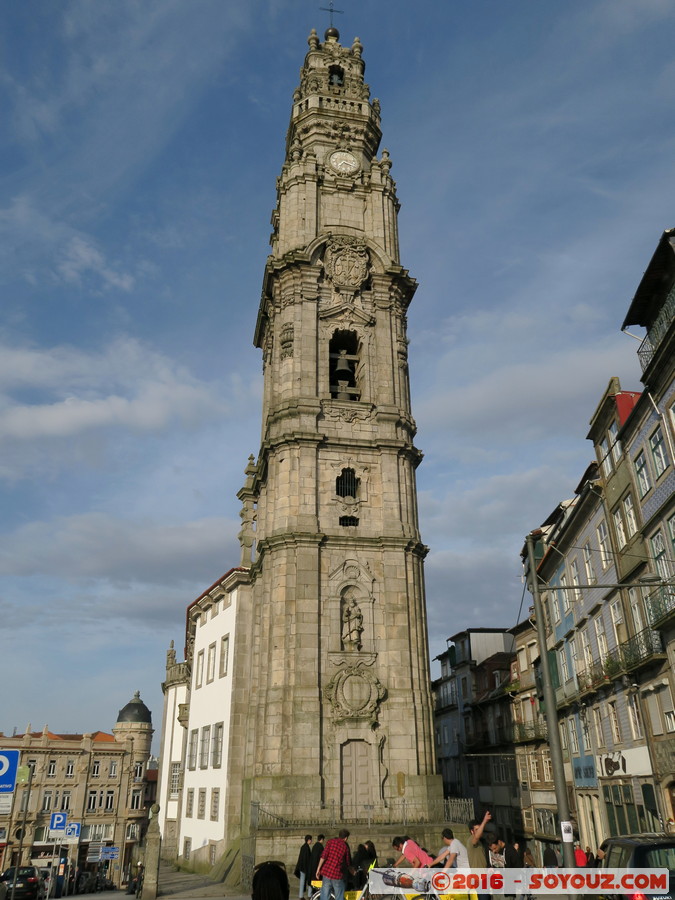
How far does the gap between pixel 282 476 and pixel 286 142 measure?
26.0 metres

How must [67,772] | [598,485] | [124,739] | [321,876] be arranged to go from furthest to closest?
[124,739] < [67,772] < [598,485] < [321,876]

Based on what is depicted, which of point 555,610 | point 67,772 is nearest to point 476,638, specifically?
point 555,610

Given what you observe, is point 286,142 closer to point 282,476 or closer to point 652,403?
point 282,476

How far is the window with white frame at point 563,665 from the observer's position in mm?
37759

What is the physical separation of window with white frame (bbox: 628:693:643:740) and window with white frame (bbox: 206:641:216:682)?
73.9 feet

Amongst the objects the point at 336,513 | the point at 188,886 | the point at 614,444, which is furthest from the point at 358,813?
the point at 614,444

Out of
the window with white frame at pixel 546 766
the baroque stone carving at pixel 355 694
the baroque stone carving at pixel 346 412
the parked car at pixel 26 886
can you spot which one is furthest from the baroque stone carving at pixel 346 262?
the parked car at pixel 26 886

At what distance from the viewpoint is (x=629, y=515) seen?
28609mm

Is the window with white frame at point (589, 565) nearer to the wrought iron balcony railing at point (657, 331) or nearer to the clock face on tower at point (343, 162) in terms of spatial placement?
the wrought iron balcony railing at point (657, 331)

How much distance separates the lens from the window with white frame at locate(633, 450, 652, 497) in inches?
1046

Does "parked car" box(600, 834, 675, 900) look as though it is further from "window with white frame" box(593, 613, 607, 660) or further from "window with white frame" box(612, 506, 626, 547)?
"window with white frame" box(593, 613, 607, 660)

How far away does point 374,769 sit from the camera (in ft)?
96.1

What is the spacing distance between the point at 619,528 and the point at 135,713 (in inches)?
2640

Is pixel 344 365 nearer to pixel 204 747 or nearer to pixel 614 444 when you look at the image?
pixel 614 444
